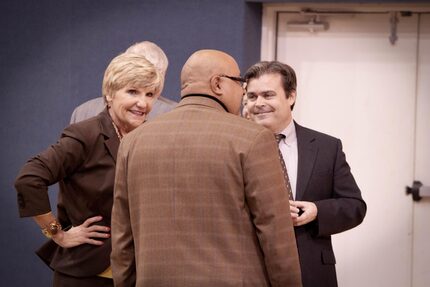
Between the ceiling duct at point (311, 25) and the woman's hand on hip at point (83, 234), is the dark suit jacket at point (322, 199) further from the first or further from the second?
the ceiling duct at point (311, 25)

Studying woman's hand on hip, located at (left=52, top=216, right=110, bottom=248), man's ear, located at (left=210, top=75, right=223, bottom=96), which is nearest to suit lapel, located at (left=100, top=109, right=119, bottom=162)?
woman's hand on hip, located at (left=52, top=216, right=110, bottom=248)

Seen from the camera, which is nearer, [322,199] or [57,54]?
[322,199]

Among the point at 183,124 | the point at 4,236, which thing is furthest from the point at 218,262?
the point at 4,236

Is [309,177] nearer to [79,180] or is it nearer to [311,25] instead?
[79,180]

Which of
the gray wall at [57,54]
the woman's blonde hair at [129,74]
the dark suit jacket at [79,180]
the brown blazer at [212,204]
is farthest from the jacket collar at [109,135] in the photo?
the gray wall at [57,54]

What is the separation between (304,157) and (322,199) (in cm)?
18

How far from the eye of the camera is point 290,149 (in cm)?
313

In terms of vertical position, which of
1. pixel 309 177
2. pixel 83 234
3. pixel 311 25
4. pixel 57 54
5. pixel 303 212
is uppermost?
pixel 311 25

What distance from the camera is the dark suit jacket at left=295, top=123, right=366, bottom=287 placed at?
2984mm

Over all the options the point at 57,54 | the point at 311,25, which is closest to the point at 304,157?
the point at 311,25

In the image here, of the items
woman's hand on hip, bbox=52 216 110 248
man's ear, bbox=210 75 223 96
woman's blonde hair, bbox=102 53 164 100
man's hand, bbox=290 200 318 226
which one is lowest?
woman's hand on hip, bbox=52 216 110 248

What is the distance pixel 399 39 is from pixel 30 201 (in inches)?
101

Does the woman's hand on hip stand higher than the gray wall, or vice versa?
the gray wall

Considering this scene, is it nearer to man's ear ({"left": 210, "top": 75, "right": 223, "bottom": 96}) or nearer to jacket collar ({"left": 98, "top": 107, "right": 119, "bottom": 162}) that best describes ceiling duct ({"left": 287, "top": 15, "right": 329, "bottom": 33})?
jacket collar ({"left": 98, "top": 107, "right": 119, "bottom": 162})
